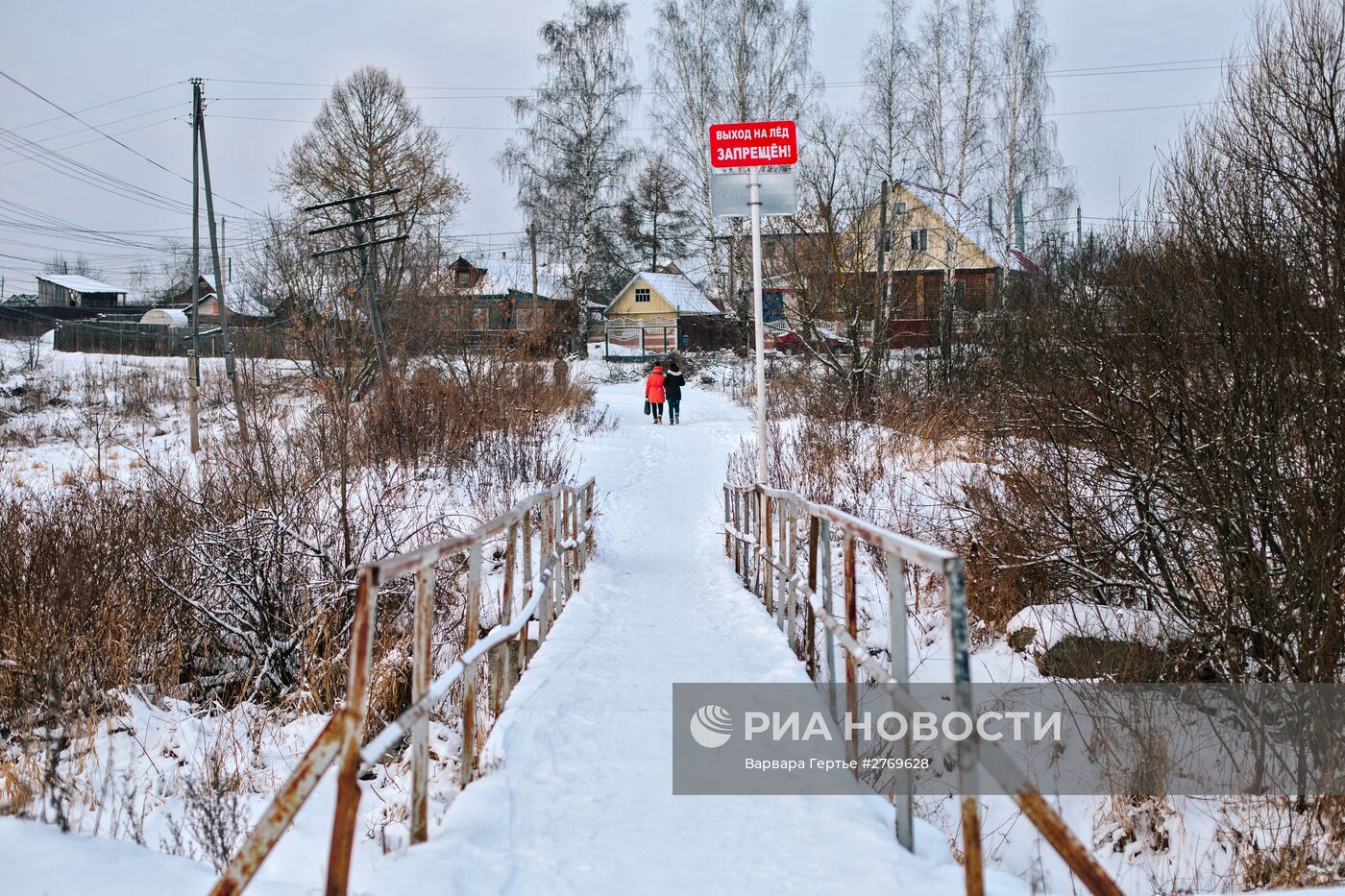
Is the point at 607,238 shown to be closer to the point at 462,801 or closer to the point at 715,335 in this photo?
the point at 715,335

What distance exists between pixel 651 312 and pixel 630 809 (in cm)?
4555

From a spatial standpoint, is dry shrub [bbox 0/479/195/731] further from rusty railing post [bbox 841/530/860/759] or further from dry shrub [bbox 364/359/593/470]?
rusty railing post [bbox 841/530/860/759]

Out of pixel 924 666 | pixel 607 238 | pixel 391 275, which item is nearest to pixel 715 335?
pixel 607 238

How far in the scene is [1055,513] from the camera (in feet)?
23.1

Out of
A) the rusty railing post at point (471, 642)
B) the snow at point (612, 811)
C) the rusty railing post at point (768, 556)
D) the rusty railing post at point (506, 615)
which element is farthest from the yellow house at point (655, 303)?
the rusty railing post at point (471, 642)

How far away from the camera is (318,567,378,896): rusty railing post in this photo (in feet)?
6.83

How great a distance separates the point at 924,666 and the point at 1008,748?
141cm

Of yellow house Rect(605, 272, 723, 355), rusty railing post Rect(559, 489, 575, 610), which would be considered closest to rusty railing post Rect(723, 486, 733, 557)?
rusty railing post Rect(559, 489, 575, 610)

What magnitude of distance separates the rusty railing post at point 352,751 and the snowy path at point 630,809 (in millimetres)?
583

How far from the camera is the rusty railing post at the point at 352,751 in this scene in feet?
6.83

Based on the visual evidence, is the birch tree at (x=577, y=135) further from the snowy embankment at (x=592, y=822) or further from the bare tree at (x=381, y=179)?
the snowy embankment at (x=592, y=822)

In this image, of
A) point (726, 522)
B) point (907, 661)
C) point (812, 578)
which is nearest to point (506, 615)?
point (812, 578)

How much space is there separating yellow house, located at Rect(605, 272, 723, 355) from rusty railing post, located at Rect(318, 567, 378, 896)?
43957mm

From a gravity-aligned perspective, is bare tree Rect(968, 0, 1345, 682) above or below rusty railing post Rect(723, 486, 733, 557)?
above
